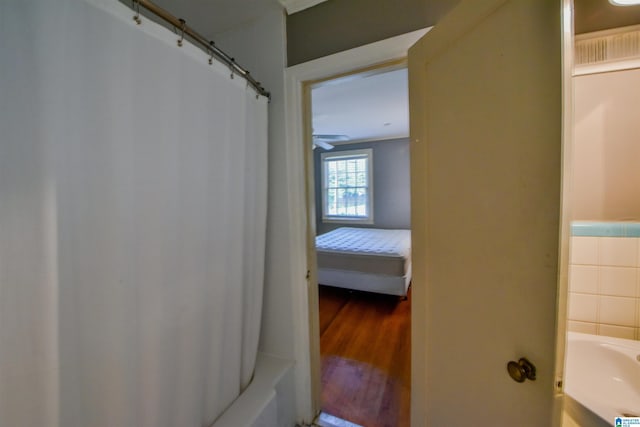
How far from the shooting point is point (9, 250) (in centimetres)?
49

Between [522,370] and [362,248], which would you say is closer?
[522,370]

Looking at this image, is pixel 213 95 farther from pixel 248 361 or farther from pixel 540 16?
pixel 248 361

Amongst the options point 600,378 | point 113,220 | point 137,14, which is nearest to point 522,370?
Result: point 600,378

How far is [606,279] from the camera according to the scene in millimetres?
945

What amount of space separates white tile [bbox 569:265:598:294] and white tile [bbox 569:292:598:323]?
0.02m

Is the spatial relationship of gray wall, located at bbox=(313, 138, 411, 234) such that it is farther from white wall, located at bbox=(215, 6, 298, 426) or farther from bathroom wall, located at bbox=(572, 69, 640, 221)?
bathroom wall, located at bbox=(572, 69, 640, 221)

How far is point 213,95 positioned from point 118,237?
65 cm

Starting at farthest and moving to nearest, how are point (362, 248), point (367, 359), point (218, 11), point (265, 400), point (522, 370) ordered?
point (362, 248) → point (367, 359) → point (218, 11) → point (265, 400) → point (522, 370)

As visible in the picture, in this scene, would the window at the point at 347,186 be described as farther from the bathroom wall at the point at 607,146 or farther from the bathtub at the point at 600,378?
the bathtub at the point at 600,378

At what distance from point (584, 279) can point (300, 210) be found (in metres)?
1.33

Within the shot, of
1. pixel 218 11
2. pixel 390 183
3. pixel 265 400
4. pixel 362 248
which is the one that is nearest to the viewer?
pixel 265 400

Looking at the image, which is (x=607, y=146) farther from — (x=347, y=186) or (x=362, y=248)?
Answer: (x=347, y=186)

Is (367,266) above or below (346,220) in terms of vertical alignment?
below

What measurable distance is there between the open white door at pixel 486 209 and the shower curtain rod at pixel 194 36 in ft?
2.53
